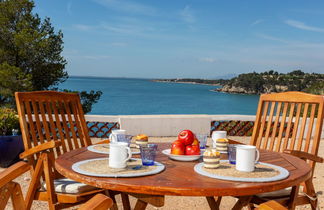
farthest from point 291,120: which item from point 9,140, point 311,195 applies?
point 9,140

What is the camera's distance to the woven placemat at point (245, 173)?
1.40 metres

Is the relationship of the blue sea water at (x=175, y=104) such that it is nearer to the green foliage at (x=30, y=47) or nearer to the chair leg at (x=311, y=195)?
the green foliage at (x=30, y=47)

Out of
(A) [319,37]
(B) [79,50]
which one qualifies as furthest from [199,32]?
(B) [79,50]

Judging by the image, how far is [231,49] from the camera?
148ft

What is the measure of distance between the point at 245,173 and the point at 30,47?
438 inches

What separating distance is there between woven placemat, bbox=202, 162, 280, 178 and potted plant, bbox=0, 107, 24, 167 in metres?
3.16

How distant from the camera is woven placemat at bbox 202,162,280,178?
1401mm

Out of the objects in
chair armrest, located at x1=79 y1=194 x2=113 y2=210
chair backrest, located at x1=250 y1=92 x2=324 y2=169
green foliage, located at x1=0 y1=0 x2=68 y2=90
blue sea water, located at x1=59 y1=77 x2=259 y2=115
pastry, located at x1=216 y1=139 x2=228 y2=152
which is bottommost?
blue sea water, located at x1=59 y1=77 x2=259 y2=115

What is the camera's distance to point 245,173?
143 centimetres

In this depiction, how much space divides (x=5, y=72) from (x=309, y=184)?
32.2 ft

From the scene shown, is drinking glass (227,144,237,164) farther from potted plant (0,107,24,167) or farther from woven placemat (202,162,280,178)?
potted plant (0,107,24,167)

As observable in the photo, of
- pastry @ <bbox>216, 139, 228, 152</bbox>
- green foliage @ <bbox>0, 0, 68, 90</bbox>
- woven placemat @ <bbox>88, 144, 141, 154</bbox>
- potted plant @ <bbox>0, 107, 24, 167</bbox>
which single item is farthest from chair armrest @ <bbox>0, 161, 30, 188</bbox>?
green foliage @ <bbox>0, 0, 68, 90</bbox>

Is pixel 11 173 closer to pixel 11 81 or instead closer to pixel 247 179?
pixel 247 179

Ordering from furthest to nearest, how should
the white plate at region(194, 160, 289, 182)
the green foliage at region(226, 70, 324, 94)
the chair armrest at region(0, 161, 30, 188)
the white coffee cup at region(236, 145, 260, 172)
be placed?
Answer: the green foliage at region(226, 70, 324, 94) < the white coffee cup at region(236, 145, 260, 172) < the white plate at region(194, 160, 289, 182) < the chair armrest at region(0, 161, 30, 188)
